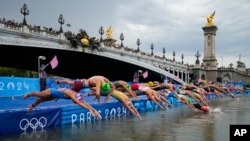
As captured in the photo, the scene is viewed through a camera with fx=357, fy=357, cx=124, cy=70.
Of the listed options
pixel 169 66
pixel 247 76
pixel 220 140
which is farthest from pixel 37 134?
pixel 247 76

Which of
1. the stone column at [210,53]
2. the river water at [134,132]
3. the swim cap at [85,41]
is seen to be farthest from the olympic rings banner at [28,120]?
the stone column at [210,53]

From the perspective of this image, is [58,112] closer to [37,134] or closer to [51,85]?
[37,134]

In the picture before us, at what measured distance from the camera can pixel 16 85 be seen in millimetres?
30750

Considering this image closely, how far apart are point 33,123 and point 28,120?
364mm

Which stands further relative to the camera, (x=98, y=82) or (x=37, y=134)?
(x=98, y=82)

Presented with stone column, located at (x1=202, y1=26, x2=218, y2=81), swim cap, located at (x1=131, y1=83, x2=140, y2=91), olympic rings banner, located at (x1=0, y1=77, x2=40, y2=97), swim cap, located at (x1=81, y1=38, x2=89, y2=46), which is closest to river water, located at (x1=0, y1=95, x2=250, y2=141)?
swim cap, located at (x1=131, y1=83, x2=140, y2=91)

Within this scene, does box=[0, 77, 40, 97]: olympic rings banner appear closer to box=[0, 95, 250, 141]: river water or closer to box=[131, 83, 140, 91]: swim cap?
box=[131, 83, 140, 91]: swim cap

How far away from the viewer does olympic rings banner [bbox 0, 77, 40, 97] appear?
95.9 ft

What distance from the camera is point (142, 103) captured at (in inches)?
1198

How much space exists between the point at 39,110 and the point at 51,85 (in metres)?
15.4

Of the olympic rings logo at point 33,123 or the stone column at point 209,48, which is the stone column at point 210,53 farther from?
the olympic rings logo at point 33,123

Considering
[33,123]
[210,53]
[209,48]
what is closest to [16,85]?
[33,123]

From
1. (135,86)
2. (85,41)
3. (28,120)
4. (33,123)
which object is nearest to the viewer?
(28,120)

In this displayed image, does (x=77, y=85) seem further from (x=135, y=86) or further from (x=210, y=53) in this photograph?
(x=210, y=53)
